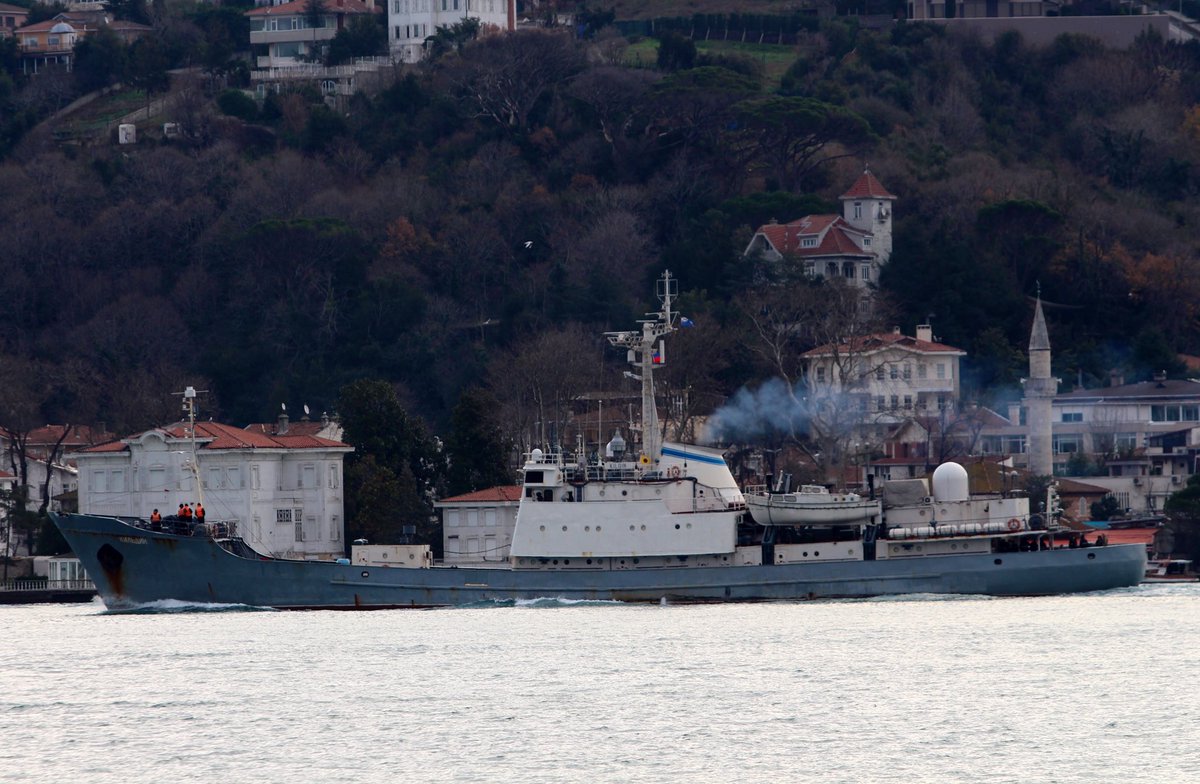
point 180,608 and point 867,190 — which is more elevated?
point 867,190

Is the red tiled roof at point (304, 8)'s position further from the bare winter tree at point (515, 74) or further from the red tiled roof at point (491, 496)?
the red tiled roof at point (491, 496)

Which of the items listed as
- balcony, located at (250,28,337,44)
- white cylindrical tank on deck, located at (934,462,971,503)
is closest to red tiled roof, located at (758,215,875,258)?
balcony, located at (250,28,337,44)

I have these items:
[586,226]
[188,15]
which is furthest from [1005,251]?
[188,15]

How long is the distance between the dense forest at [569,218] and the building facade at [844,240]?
1.24 m

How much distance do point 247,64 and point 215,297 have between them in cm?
3369

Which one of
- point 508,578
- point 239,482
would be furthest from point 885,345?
point 508,578

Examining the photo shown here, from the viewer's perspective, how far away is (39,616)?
2655 inches

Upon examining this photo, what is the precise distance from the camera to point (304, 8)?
5876 inches

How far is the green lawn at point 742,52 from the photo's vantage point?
140 metres

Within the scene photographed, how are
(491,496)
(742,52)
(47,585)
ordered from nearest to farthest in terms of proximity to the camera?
1. (491,496)
2. (47,585)
3. (742,52)

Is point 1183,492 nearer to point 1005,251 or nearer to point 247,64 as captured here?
point 1005,251

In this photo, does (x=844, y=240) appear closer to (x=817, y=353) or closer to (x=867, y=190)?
(x=867, y=190)

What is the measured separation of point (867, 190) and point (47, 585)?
49.4 meters

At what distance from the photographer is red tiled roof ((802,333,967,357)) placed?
9481 cm
